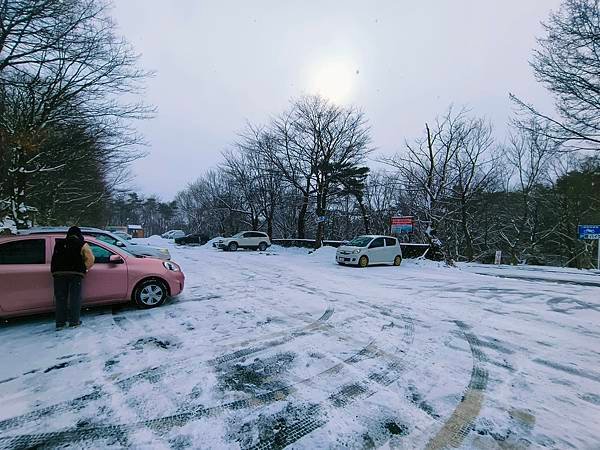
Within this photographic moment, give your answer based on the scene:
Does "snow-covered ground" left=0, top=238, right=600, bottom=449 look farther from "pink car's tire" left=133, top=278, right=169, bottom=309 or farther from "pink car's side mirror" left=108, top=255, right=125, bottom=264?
"pink car's side mirror" left=108, top=255, right=125, bottom=264

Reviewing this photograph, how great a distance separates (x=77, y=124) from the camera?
13.8m

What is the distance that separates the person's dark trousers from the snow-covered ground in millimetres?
275

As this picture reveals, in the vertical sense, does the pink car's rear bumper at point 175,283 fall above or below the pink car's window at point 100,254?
below

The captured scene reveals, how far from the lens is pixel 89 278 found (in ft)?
18.9

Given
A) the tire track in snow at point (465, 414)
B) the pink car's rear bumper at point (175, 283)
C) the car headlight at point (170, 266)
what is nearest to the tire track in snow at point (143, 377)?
the tire track in snow at point (465, 414)

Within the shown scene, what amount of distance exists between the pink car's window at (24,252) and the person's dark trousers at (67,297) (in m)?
0.67

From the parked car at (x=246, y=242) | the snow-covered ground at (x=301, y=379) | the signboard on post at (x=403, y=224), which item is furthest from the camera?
the parked car at (x=246, y=242)

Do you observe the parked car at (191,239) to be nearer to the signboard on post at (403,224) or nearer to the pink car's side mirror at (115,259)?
the signboard on post at (403,224)

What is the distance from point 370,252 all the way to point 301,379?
43.4 ft

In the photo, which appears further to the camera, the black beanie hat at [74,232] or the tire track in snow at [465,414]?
the black beanie hat at [74,232]

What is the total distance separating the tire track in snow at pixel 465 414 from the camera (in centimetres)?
252

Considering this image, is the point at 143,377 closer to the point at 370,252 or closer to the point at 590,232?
the point at 370,252

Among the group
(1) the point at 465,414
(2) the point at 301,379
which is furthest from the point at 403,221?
(1) the point at 465,414

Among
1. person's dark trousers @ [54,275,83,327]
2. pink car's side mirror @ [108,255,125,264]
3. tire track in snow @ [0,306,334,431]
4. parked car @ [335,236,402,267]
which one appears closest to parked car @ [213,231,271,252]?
parked car @ [335,236,402,267]
